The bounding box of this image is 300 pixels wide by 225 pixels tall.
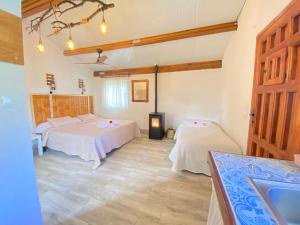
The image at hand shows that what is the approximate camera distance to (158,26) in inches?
116

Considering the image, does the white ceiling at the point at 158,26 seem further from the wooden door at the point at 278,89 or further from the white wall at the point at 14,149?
the white wall at the point at 14,149

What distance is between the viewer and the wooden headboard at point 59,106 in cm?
352

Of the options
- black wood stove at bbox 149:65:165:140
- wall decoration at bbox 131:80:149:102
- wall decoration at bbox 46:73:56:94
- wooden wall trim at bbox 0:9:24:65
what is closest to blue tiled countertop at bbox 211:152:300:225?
wooden wall trim at bbox 0:9:24:65

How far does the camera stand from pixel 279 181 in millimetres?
750

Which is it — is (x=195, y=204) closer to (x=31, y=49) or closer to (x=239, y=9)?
(x=239, y=9)

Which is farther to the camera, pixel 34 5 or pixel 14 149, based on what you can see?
pixel 34 5

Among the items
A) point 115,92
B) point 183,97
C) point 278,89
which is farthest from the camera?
point 115,92

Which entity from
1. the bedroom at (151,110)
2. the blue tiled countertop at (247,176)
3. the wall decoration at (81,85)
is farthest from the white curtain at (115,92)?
the blue tiled countertop at (247,176)

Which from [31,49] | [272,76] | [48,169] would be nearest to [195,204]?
[272,76]

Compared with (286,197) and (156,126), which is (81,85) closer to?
(156,126)

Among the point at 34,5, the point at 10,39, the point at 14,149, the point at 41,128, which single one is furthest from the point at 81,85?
the point at 14,149

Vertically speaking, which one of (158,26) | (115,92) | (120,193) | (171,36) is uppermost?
(158,26)

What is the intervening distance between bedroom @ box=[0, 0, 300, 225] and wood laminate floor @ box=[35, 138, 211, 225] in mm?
17

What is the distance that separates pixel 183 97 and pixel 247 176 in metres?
4.02
